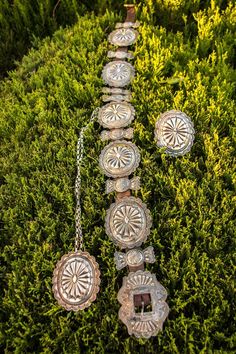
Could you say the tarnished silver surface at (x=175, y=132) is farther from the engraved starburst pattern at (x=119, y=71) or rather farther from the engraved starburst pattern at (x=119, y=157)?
the engraved starburst pattern at (x=119, y=71)

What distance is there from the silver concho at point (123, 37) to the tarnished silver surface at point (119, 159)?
1304 mm

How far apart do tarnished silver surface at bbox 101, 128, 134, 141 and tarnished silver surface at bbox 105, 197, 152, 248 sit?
0.62m

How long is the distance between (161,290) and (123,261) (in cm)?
33

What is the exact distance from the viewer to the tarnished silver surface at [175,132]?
2961mm

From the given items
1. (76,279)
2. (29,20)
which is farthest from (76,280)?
(29,20)

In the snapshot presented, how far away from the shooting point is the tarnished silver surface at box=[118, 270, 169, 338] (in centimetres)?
230

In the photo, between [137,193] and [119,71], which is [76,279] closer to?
[137,193]

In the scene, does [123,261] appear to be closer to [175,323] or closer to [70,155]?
[175,323]

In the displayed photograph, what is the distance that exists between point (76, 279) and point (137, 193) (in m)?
0.81

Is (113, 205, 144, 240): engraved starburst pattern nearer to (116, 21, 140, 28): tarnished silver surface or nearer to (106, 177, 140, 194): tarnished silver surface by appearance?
(106, 177, 140, 194): tarnished silver surface

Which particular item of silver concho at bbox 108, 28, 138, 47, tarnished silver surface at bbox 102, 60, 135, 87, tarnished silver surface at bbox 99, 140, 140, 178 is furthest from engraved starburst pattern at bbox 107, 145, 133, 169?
silver concho at bbox 108, 28, 138, 47

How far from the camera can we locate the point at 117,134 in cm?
313

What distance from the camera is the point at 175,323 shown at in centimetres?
229

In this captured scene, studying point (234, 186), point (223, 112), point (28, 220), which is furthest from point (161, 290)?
point (223, 112)
